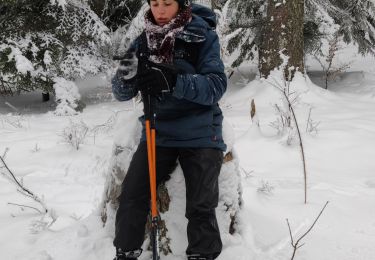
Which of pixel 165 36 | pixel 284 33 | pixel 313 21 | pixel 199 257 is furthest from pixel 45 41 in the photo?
pixel 199 257

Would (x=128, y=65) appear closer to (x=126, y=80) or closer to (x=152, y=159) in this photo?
(x=126, y=80)

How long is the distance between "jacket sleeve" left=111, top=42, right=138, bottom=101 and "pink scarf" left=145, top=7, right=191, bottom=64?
17 centimetres

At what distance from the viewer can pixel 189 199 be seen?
2.52 metres

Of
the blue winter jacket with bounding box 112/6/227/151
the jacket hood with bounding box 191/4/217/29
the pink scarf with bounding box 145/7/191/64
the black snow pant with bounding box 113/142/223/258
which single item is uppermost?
the jacket hood with bounding box 191/4/217/29

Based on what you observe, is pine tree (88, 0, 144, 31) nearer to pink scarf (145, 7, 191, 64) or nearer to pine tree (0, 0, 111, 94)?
pine tree (0, 0, 111, 94)

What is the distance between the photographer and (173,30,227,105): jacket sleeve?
2.40 m

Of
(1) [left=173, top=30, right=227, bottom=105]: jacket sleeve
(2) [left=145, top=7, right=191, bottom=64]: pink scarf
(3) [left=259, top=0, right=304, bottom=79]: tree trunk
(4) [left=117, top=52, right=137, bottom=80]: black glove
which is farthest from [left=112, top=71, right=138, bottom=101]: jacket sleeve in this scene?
(3) [left=259, top=0, right=304, bottom=79]: tree trunk

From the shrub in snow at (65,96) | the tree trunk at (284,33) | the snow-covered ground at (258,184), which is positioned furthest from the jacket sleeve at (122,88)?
the shrub in snow at (65,96)

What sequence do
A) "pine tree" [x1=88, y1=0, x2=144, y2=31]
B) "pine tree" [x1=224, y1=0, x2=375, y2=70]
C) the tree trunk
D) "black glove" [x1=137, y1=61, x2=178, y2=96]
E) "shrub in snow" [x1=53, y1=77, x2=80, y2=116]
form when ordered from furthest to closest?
"pine tree" [x1=88, y1=0, x2=144, y2=31], "pine tree" [x1=224, y1=0, x2=375, y2=70], "shrub in snow" [x1=53, y1=77, x2=80, y2=116], the tree trunk, "black glove" [x1=137, y1=61, x2=178, y2=96]

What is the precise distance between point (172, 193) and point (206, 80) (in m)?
0.81

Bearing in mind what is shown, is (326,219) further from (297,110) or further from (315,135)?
(297,110)

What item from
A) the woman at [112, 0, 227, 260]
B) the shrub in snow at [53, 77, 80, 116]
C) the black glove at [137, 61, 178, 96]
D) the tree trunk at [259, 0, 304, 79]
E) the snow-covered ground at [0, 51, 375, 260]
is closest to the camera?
the black glove at [137, 61, 178, 96]

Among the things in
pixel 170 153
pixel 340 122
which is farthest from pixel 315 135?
pixel 170 153

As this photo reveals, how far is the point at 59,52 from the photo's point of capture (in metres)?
8.17
